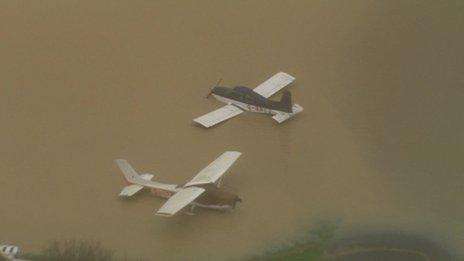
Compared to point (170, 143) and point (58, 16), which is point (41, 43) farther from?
point (170, 143)

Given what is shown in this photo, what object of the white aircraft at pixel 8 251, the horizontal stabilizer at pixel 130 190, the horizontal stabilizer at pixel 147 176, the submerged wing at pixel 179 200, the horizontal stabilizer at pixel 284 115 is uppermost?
the horizontal stabilizer at pixel 284 115

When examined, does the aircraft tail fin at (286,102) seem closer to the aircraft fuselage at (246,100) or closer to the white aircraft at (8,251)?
the aircraft fuselage at (246,100)

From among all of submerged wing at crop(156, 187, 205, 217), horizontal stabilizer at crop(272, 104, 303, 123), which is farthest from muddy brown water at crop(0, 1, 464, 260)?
submerged wing at crop(156, 187, 205, 217)

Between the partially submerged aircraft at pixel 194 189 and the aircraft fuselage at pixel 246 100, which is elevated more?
the aircraft fuselage at pixel 246 100

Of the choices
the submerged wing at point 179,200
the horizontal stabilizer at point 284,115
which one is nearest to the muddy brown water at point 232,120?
the horizontal stabilizer at point 284,115

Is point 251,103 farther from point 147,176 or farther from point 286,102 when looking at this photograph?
point 147,176

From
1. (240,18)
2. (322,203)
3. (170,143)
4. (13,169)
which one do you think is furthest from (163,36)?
(322,203)
